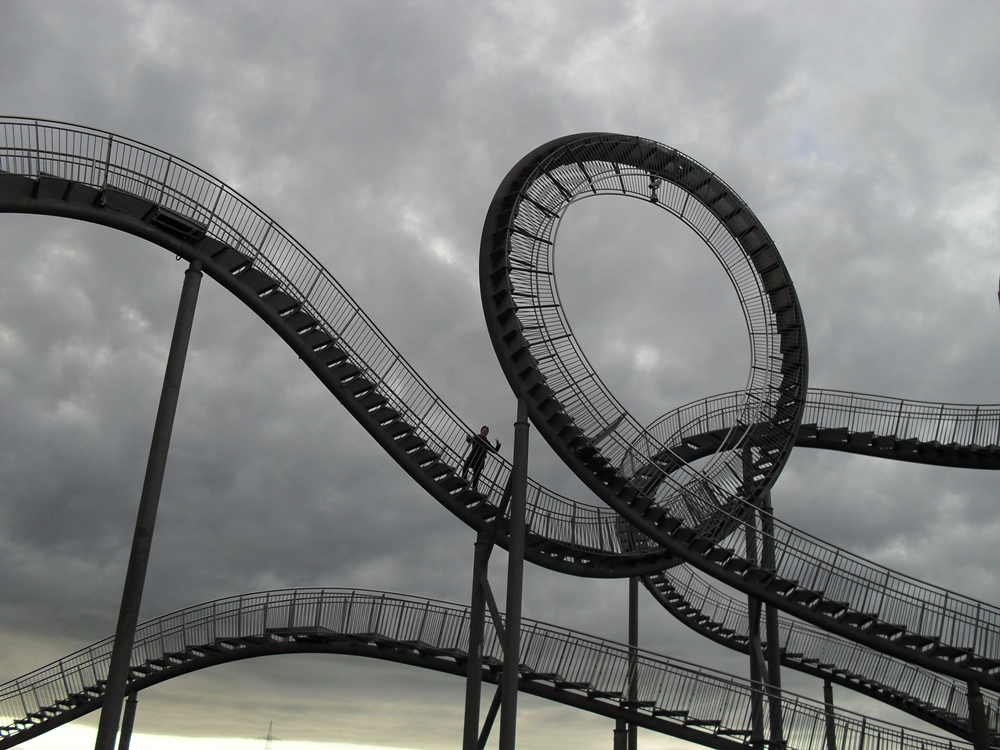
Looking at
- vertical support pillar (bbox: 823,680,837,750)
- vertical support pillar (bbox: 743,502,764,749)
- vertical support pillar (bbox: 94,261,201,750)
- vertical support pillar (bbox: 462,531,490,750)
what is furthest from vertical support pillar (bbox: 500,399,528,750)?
vertical support pillar (bbox: 94,261,201,750)

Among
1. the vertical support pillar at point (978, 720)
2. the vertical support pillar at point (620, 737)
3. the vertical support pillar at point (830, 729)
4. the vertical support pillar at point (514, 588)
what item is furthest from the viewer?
the vertical support pillar at point (620, 737)

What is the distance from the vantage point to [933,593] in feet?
49.9

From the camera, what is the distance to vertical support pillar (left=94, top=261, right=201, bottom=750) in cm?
1184

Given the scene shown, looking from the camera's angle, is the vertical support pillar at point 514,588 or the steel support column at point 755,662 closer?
the vertical support pillar at point 514,588

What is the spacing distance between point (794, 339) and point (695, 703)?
8.78 m

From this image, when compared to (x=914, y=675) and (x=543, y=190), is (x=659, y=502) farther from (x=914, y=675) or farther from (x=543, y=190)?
(x=914, y=675)

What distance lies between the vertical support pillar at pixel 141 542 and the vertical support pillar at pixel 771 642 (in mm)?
10062

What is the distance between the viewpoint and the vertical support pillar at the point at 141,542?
11836 millimetres

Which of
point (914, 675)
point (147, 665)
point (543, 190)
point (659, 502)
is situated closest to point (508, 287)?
point (543, 190)

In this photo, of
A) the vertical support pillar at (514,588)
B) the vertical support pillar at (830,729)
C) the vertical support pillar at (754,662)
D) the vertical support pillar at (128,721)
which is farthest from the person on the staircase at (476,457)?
the vertical support pillar at (128,721)

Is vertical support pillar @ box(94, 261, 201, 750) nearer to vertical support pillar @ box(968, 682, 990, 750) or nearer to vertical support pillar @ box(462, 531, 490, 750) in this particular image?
vertical support pillar @ box(462, 531, 490, 750)

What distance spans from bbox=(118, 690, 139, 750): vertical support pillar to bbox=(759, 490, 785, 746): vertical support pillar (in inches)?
491

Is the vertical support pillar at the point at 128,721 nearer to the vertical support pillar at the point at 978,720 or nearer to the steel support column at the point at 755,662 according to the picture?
the steel support column at the point at 755,662

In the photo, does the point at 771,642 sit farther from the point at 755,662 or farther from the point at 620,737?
the point at 620,737
